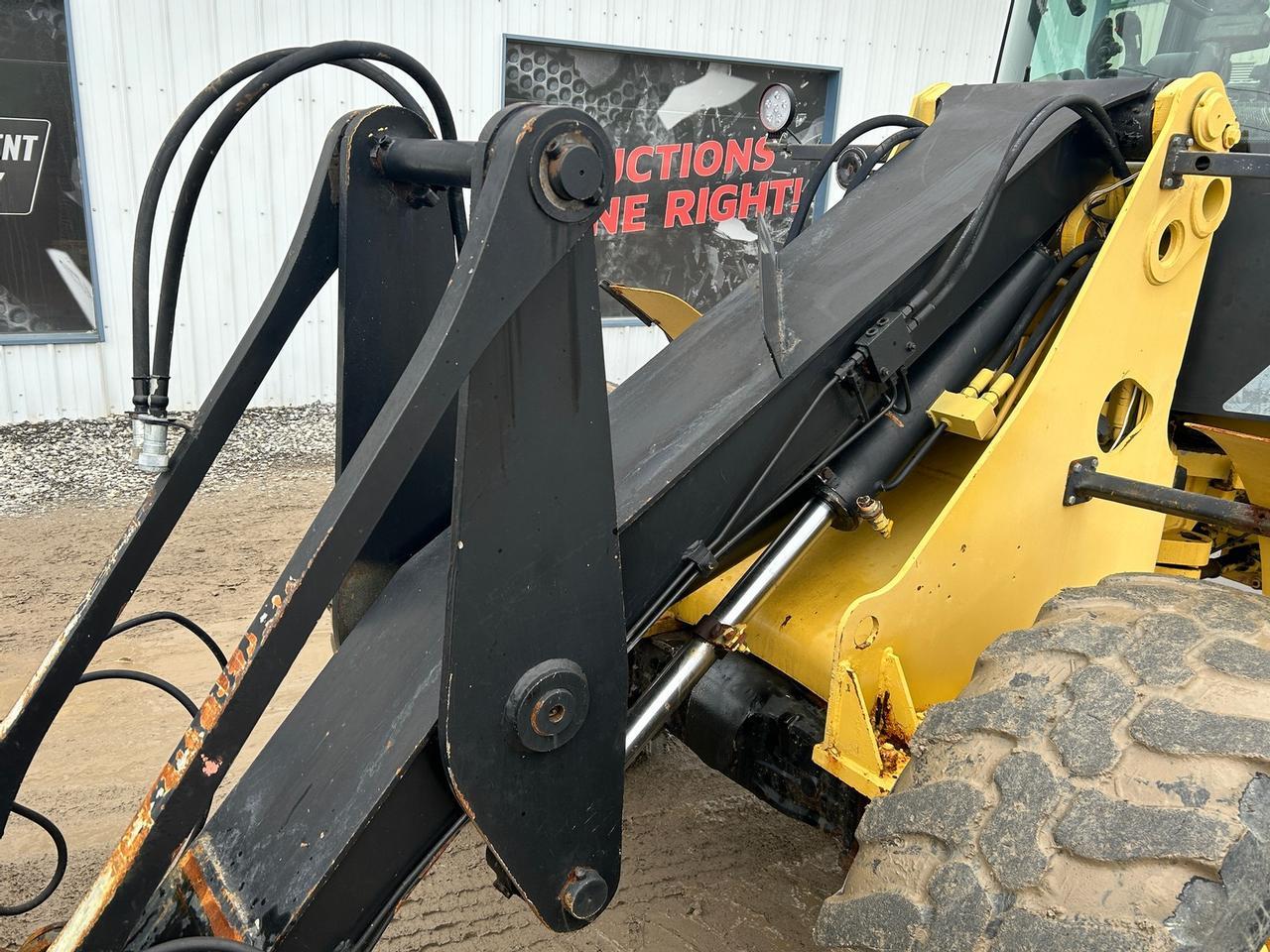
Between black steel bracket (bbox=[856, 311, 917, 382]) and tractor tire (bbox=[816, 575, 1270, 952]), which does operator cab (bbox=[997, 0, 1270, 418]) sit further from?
black steel bracket (bbox=[856, 311, 917, 382])

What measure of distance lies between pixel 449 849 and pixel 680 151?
6092 mm

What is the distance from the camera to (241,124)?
20.2 feet

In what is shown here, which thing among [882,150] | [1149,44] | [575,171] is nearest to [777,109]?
[882,150]

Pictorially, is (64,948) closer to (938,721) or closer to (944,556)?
(938,721)

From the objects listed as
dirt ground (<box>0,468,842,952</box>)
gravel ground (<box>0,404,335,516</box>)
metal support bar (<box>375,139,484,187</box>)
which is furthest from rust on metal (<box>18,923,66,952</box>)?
gravel ground (<box>0,404,335,516</box>)

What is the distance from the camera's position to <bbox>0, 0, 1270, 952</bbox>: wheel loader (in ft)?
4.35

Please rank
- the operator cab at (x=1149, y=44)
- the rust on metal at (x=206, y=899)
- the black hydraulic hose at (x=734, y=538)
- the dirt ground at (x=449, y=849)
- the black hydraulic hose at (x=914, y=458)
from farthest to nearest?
1. the dirt ground at (x=449, y=849)
2. the operator cab at (x=1149, y=44)
3. the black hydraulic hose at (x=914, y=458)
4. the black hydraulic hose at (x=734, y=538)
5. the rust on metal at (x=206, y=899)

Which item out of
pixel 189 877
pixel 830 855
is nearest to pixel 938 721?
pixel 189 877

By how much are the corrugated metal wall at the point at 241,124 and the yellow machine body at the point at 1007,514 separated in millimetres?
4584

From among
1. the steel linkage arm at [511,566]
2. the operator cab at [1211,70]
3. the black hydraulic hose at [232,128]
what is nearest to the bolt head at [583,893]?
the steel linkage arm at [511,566]

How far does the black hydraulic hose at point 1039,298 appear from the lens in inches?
77.2

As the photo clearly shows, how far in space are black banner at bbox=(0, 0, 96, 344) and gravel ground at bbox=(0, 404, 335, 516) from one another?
1.90 feet

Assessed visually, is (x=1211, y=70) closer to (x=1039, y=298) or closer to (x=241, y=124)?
(x=1039, y=298)

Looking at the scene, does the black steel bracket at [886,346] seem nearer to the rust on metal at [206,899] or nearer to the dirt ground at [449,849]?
the rust on metal at [206,899]
